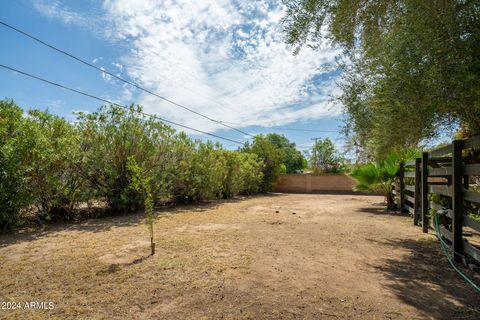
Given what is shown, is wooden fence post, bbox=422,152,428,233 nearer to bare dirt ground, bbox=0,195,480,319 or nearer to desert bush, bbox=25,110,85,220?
bare dirt ground, bbox=0,195,480,319

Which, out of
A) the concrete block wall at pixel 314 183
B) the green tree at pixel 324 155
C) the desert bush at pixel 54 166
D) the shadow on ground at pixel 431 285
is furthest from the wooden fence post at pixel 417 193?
the green tree at pixel 324 155

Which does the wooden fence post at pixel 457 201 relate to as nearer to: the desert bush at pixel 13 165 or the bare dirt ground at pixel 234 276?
the bare dirt ground at pixel 234 276

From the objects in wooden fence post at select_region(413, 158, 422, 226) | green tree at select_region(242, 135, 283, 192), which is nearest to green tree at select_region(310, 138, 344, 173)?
green tree at select_region(242, 135, 283, 192)

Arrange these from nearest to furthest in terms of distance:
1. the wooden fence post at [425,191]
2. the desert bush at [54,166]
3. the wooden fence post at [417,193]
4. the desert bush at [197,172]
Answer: the wooden fence post at [425,191] < the desert bush at [54,166] < the wooden fence post at [417,193] < the desert bush at [197,172]

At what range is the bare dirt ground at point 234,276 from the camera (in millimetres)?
2490

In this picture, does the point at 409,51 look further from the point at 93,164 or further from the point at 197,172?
the point at 197,172

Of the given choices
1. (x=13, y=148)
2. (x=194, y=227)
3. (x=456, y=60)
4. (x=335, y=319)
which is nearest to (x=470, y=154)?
(x=456, y=60)

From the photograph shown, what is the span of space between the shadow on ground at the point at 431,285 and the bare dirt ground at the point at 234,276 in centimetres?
1

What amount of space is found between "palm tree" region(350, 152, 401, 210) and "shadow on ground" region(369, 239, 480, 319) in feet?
18.2

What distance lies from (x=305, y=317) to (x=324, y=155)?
29.9 metres

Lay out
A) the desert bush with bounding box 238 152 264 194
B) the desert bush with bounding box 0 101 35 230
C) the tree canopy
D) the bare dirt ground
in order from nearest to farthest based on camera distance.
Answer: the bare dirt ground → the tree canopy → the desert bush with bounding box 0 101 35 230 → the desert bush with bounding box 238 152 264 194

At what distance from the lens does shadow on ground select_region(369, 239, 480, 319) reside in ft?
8.21

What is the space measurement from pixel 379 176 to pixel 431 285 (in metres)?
7.73

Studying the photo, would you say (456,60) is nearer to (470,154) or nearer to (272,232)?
(470,154)
